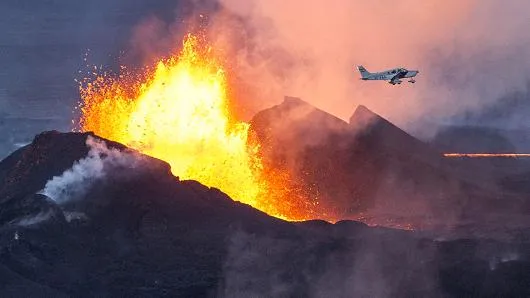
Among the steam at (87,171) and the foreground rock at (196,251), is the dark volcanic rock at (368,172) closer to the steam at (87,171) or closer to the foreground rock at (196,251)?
the foreground rock at (196,251)

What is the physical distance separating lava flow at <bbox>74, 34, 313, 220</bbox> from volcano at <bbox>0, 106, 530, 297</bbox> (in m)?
10.6

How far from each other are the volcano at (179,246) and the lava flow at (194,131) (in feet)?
34.7

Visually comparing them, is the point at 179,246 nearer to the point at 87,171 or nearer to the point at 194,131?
the point at 87,171

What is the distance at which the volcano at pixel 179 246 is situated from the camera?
6506cm

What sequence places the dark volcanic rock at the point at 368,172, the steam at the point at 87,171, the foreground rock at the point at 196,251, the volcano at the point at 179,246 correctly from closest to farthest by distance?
the foreground rock at the point at 196,251
the volcano at the point at 179,246
the steam at the point at 87,171
the dark volcanic rock at the point at 368,172

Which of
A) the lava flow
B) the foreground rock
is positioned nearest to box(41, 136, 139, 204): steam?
the foreground rock

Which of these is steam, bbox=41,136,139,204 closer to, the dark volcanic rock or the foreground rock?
the foreground rock

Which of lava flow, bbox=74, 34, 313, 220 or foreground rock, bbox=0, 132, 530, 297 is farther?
lava flow, bbox=74, 34, 313, 220

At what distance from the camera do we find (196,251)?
6775cm

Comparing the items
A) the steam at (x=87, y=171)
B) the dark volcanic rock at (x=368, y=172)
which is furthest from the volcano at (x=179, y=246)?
the dark volcanic rock at (x=368, y=172)

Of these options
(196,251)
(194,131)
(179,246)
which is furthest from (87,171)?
(194,131)

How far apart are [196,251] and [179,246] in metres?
1.22

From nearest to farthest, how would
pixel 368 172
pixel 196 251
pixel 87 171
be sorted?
pixel 196 251
pixel 87 171
pixel 368 172

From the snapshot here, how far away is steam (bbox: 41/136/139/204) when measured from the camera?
2779 inches
